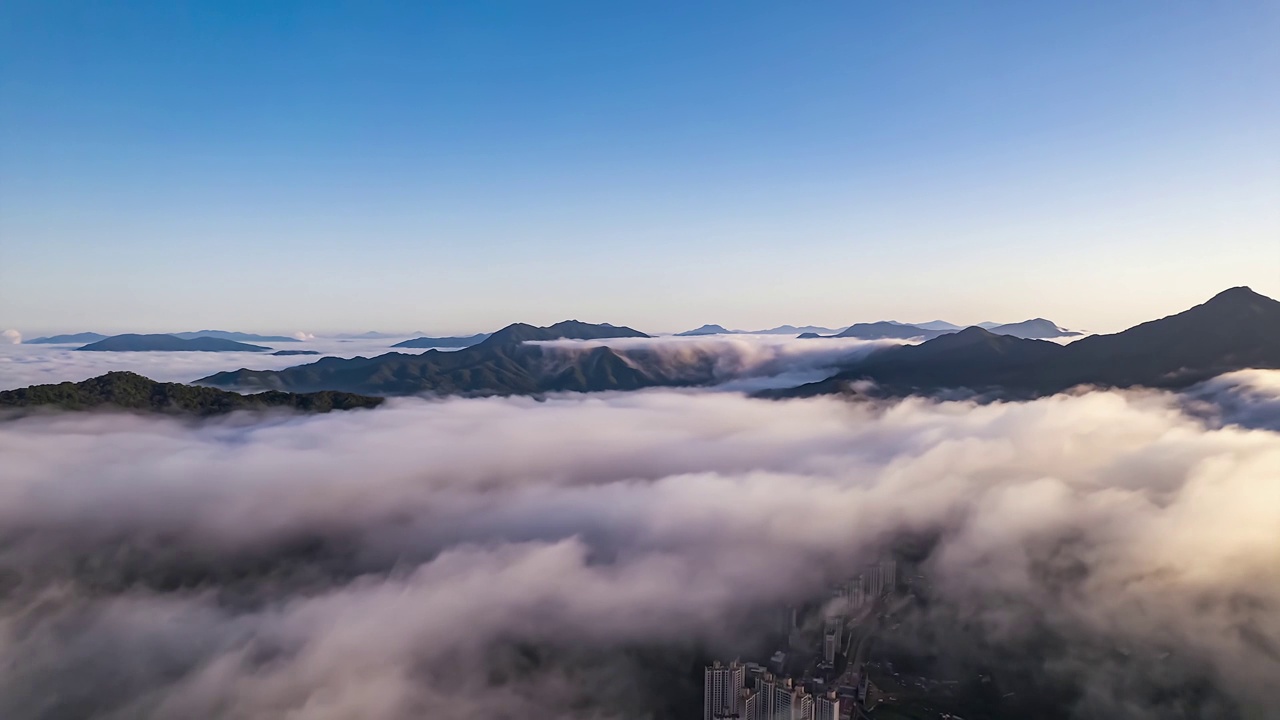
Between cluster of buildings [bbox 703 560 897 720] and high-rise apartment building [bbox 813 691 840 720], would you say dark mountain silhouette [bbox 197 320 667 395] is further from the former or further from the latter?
high-rise apartment building [bbox 813 691 840 720]

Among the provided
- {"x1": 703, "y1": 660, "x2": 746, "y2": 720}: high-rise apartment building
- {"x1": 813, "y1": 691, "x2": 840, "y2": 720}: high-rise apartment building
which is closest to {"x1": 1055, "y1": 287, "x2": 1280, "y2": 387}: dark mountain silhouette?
{"x1": 813, "y1": 691, "x2": 840, "y2": 720}: high-rise apartment building

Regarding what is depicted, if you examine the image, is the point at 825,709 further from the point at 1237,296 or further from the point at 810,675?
the point at 1237,296

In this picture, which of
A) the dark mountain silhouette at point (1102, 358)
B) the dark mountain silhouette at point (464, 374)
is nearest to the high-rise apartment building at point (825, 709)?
the dark mountain silhouette at point (1102, 358)

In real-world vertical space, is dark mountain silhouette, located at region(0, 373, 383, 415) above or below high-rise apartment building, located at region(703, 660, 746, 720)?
above

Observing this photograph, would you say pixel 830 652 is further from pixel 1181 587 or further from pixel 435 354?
pixel 435 354

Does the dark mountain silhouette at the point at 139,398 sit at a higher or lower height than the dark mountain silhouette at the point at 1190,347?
lower

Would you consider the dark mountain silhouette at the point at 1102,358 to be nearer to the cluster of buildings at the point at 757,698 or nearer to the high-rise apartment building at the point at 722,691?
the cluster of buildings at the point at 757,698

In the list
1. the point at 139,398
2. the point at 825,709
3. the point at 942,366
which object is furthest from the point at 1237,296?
the point at 139,398
